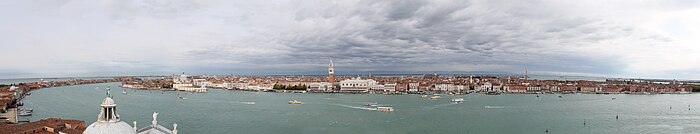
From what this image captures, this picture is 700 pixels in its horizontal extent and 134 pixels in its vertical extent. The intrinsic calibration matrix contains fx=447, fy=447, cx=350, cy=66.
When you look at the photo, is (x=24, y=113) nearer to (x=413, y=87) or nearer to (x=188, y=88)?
(x=188, y=88)

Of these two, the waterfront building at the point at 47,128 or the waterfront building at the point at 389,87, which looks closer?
the waterfront building at the point at 47,128

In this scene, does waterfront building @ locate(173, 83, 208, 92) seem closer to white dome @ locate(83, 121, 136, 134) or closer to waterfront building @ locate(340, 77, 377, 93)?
waterfront building @ locate(340, 77, 377, 93)

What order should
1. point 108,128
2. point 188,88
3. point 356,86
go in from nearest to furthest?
point 108,128
point 356,86
point 188,88

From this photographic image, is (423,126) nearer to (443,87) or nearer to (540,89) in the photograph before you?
(443,87)

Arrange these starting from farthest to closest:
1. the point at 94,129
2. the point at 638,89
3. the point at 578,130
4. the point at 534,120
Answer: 1. the point at 638,89
2. the point at 534,120
3. the point at 578,130
4. the point at 94,129

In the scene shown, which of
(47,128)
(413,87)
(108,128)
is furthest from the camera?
(413,87)

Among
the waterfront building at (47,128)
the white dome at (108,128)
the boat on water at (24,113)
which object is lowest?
the boat on water at (24,113)

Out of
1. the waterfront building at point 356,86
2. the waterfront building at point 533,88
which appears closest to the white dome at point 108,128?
the waterfront building at point 356,86

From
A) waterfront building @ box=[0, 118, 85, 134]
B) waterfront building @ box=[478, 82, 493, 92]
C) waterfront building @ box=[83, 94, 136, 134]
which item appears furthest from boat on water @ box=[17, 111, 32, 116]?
waterfront building @ box=[478, 82, 493, 92]

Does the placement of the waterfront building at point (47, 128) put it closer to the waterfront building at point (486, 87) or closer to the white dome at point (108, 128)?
the white dome at point (108, 128)

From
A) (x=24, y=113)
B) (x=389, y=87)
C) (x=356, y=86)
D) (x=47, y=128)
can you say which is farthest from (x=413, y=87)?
(x=47, y=128)

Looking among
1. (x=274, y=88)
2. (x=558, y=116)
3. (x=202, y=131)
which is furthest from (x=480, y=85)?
(x=202, y=131)
